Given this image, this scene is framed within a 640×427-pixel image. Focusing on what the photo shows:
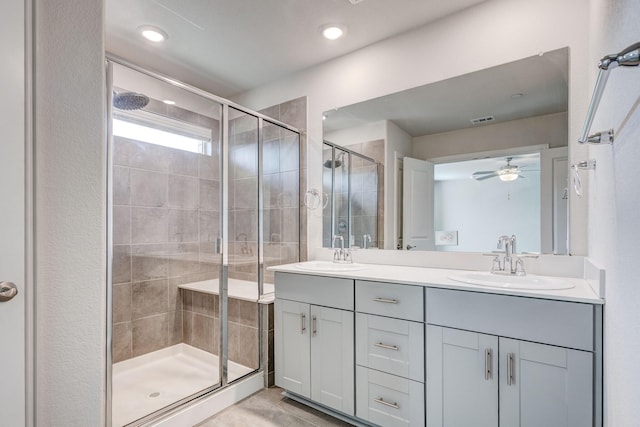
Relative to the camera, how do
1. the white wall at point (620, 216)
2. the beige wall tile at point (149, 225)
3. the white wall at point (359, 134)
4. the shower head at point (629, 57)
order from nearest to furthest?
1. the shower head at point (629, 57)
2. the white wall at point (620, 216)
3. the white wall at point (359, 134)
4. the beige wall tile at point (149, 225)

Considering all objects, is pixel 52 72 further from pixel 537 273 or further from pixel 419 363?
pixel 537 273

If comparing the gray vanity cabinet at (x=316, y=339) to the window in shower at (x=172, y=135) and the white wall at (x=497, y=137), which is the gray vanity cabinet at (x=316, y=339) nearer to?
the white wall at (x=497, y=137)

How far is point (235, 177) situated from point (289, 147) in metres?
0.58

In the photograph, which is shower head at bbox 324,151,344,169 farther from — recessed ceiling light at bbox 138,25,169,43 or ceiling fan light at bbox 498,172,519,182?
recessed ceiling light at bbox 138,25,169,43

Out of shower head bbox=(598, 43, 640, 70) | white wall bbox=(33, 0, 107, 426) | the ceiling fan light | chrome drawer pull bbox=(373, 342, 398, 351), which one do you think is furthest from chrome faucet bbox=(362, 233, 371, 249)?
shower head bbox=(598, 43, 640, 70)

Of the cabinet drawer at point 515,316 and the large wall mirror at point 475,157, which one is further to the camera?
the large wall mirror at point 475,157

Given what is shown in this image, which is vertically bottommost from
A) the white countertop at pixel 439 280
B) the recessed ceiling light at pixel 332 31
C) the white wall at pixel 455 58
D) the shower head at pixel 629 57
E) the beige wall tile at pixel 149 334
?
the beige wall tile at pixel 149 334

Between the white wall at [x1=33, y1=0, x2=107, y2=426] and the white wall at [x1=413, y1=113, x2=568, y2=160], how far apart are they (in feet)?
5.88

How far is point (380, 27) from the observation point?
212 centimetres

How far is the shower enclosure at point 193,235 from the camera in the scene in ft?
7.41

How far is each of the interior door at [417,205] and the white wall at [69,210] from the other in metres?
1.71

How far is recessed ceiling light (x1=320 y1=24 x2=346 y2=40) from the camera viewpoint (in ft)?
6.95

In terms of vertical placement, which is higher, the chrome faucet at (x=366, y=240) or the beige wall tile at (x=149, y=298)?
the chrome faucet at (x=366, y=240)
